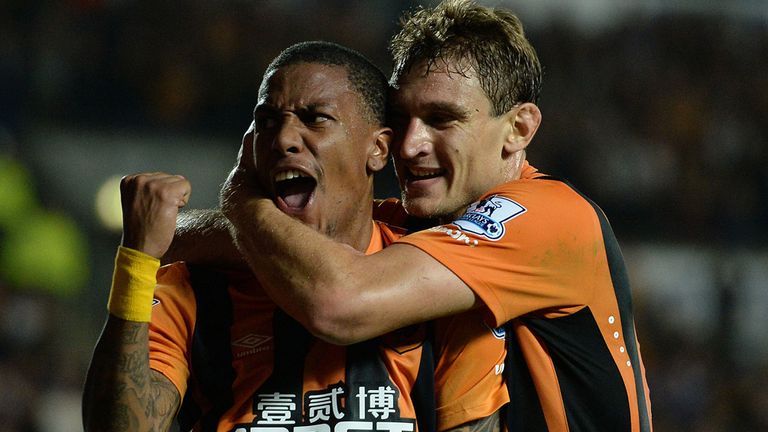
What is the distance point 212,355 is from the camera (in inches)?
121

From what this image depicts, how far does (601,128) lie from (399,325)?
24.1ft

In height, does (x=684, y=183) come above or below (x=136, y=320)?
below

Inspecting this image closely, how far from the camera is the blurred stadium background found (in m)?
8.66

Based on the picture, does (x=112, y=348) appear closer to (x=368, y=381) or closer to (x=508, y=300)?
(x=368, y=381)

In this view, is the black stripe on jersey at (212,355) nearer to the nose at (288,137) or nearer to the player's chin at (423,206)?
the nose at (288,137)

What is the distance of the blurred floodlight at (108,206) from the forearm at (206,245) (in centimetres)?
546

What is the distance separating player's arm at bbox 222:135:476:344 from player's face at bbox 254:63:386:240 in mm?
170

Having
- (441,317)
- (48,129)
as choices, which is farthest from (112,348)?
(48,129)

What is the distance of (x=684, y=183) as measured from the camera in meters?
9.73

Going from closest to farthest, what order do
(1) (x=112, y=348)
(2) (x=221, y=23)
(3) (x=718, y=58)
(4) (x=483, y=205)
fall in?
(1) (x=112, y=348)
(4) (x=483, y=205)
(2) (x=221, y=23)
(3) (x=718, y=58)

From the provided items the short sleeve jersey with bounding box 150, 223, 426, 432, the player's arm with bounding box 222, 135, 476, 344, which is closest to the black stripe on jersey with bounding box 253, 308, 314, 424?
the short sleeve jersey with bounding box 150, 223, 426, 432

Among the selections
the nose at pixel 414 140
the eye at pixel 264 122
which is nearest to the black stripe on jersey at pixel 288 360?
the eye at pixel 264 122

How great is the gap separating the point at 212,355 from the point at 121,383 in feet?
Answer: 1.17

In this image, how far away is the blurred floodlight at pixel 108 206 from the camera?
8.73 m
